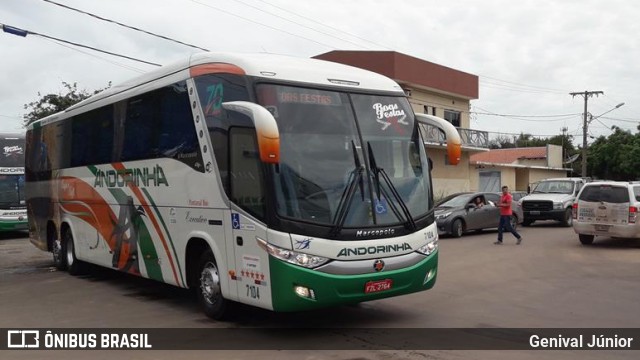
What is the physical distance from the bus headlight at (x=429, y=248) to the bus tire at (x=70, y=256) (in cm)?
827

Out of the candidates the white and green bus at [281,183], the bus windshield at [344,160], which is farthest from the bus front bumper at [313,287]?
the bus windshield at [344,160]

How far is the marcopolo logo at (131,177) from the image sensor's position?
29.7ft

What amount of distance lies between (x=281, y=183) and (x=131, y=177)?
4118 mm

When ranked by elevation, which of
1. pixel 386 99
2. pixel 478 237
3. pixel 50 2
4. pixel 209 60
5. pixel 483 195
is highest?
pixel 50 2

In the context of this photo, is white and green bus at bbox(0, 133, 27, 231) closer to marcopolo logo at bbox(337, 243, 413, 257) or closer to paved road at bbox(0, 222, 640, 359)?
paved road at bbox(0, 222, 640, 359)

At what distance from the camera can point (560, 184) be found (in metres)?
25.7

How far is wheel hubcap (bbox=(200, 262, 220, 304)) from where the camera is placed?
7.90 metres

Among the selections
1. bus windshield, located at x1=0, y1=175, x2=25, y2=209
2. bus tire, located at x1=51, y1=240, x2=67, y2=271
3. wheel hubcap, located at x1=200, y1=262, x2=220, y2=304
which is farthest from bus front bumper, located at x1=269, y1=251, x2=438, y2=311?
bus windshield, located at x1=0, y1=175, x2=25, y2=209

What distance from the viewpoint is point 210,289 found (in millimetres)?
8023

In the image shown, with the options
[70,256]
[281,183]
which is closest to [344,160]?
[281,183]

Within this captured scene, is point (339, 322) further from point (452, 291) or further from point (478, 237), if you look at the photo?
point (478, 237)

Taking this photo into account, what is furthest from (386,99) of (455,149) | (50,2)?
(50,2)

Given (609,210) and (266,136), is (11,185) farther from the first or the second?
(609,210)

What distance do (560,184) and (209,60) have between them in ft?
70.0
